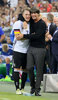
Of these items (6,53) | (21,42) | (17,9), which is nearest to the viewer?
(21,42)

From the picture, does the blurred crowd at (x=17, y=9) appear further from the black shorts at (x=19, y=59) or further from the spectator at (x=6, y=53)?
the black shorts at (x=19, y=59)

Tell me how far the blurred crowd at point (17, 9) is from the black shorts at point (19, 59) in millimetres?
5724

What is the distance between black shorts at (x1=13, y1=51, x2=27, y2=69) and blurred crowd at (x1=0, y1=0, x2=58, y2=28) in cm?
572

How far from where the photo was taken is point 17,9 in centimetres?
1271

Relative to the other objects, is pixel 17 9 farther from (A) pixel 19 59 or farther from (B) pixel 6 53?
(A) pixel 19 59

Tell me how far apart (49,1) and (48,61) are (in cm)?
375

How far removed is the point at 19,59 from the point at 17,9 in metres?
6.42

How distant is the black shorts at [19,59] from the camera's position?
6.48 metres

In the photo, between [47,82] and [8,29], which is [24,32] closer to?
[47,82]

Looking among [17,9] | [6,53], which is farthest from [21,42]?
[17,9]

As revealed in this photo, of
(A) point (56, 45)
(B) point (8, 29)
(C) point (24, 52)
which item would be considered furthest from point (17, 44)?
(B) point (8, 29)

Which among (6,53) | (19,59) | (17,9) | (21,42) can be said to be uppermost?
(21,42)

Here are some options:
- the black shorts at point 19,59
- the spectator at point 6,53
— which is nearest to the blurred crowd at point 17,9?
the spectator at point 6,53

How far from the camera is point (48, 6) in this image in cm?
1232
